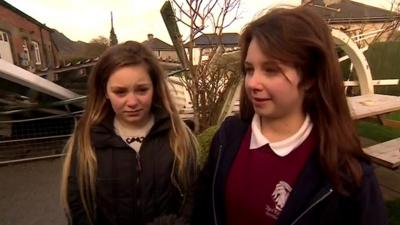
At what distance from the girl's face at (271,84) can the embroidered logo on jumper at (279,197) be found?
272 mm

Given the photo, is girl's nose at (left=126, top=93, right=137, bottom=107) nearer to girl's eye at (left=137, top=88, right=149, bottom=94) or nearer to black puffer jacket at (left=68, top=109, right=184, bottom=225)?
girl's eye at (left=137, top=88, right=149, bottom=94)

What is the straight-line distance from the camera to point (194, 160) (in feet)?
6.48

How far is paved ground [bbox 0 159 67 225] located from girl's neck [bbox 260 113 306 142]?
10.3ft

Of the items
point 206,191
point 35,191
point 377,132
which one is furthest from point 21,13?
point 206,191

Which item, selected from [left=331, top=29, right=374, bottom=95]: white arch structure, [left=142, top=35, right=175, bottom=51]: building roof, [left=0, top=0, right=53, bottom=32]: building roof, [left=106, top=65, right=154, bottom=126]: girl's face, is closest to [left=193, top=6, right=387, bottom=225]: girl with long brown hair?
[left=106, top=65, right=154, bottom=126]: girl's face

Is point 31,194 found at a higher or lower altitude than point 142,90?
lower

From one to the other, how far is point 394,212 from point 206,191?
2994 mm

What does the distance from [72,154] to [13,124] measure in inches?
166

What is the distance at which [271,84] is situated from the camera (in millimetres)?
1284

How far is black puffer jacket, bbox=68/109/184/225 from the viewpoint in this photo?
1.77 metres

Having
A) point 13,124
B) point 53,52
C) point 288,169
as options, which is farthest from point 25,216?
point 53,52

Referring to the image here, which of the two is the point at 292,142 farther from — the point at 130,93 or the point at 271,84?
the point at 130,93

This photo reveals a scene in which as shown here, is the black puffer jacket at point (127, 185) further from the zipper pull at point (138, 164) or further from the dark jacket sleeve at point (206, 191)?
the dark jacket sleeve at point (206, 191)

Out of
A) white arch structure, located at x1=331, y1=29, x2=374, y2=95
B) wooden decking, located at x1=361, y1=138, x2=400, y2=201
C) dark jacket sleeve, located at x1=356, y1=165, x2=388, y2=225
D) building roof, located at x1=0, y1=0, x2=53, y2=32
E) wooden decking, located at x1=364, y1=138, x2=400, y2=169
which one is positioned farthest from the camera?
building roof, located at x1=0, y1=0, x2=53, y2=32
